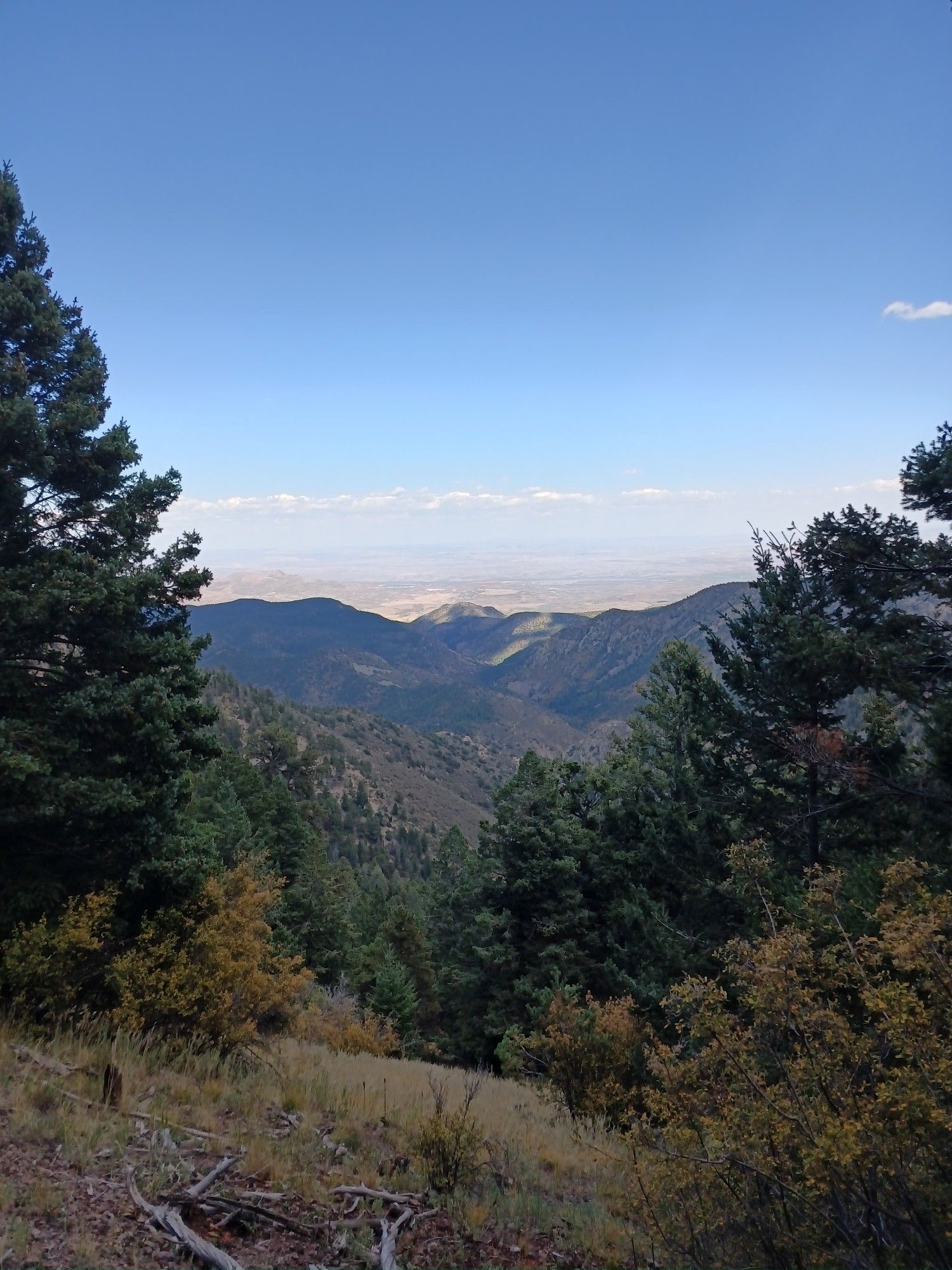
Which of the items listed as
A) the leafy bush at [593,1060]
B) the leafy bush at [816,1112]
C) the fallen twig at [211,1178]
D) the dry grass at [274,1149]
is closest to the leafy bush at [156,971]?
the dry grass at [274,1149]

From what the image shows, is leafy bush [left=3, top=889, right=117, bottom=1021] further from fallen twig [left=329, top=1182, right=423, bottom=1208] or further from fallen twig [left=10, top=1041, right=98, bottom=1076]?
fallen twig [left=329, top=1182, right=423, bottom=1208]

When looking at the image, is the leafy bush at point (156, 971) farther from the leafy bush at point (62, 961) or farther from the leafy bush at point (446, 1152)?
the leafy bush at point (446, 1152)

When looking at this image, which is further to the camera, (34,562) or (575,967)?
(575,967)

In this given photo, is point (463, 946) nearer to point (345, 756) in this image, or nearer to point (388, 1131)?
point (388, 1131)

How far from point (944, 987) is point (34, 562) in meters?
10.8

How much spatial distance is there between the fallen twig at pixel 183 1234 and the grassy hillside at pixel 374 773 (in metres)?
67.7

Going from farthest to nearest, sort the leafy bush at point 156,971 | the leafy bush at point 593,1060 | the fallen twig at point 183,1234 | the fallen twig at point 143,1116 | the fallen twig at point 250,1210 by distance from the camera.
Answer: the leafy bush at point 593,1060, the leafy bush at point 156,971, the fallen twig at point 143,1116, the fallen twig at point 250,1210, the fallen twig at point 183,1234

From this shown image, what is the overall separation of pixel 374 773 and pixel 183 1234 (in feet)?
395

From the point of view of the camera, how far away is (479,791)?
150875 millimetres

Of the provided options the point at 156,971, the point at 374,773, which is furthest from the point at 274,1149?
the point at 374,773

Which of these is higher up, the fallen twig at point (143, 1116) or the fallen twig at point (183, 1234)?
the fallen twig at point (183, 1234)

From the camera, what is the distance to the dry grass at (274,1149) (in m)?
4.92

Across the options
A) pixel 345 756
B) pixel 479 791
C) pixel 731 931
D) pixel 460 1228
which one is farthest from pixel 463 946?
pixel 479 791

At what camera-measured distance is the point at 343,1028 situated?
1744 centimetres
